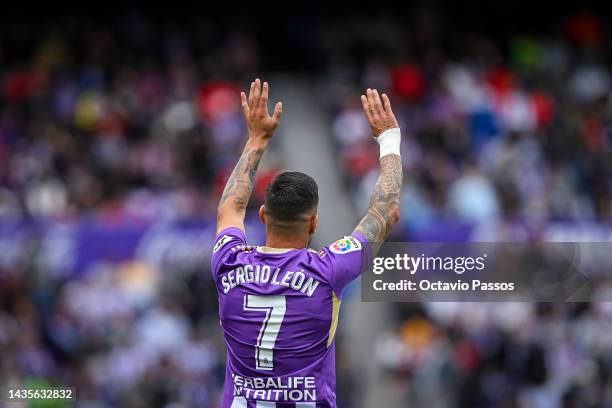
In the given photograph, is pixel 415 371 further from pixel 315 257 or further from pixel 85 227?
pixel 315 257

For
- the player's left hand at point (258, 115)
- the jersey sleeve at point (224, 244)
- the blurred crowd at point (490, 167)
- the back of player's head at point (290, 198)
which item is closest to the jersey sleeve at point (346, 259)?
the back of player's head at point (290, 198)

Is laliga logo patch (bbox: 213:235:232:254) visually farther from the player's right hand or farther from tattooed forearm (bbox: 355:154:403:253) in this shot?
the player's right hand

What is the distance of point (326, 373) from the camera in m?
5.00

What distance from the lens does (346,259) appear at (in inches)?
195

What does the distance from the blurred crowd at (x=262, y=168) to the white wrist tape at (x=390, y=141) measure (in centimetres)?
745

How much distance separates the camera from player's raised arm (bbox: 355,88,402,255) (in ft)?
16.7

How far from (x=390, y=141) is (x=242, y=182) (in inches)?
29.0

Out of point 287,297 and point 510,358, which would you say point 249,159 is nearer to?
point 287,297

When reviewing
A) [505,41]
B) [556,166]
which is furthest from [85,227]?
[505,41]

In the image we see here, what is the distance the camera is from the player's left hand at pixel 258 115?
5488 millimetres

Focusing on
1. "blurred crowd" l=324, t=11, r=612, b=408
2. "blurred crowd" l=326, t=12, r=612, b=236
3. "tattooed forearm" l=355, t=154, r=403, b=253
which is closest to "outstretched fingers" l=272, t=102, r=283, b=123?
"tattooed forearm" l=355, t=154, r=403, b=253

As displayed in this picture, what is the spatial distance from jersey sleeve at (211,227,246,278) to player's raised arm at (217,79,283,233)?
7 cm

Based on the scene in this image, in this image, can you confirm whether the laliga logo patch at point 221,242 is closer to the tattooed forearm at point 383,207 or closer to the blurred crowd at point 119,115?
the tattooed forearm at point 383,207

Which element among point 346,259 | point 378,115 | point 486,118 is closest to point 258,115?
point 378,115
